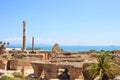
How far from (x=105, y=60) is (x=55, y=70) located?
679 cm

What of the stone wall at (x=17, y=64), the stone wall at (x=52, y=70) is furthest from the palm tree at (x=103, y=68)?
the stone wall at (x=17, y=64)

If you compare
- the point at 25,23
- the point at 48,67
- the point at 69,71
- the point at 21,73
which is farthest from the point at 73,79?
the point at 25,23

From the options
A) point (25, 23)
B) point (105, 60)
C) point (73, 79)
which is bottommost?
point (73, 79)

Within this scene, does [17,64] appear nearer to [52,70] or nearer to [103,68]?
[52,70]

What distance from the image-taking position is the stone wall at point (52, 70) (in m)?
33.4

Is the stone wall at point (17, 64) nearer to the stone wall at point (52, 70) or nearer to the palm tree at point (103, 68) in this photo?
the stone wall at point (52, 70)

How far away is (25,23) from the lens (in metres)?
65.9

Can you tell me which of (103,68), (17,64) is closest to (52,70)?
(103,68)

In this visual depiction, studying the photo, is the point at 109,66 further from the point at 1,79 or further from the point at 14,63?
the point at 14,63

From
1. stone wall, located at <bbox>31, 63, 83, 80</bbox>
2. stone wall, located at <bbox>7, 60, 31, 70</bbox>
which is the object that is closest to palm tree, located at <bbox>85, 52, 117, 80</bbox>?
stone wall, located at <bbox>31, 63, 83, 80</bbox>

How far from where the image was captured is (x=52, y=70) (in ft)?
116

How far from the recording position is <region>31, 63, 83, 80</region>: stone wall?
33.4 meters

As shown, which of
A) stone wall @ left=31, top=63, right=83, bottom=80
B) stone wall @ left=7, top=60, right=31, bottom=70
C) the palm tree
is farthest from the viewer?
stone wall @ left=7, top=60, right=31, bottom=70

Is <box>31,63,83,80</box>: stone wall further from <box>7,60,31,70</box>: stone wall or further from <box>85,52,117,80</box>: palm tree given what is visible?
<box>7,60,31,70</box>: stone wall
